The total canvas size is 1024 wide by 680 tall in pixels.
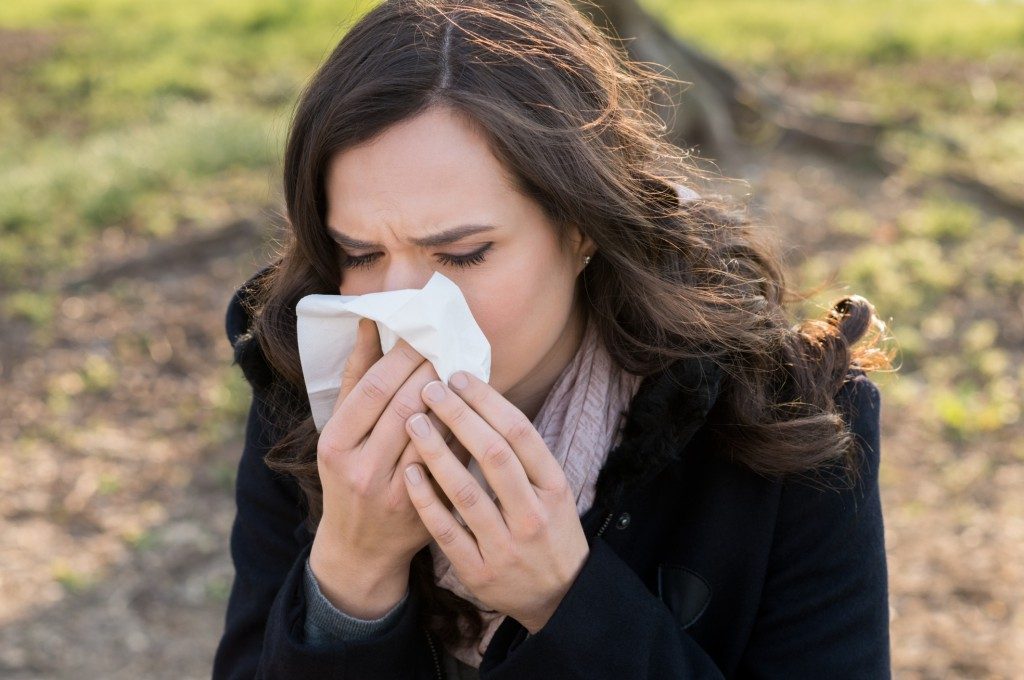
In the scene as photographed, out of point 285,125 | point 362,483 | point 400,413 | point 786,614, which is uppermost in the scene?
point 400,413

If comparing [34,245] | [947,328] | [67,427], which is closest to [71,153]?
[34,245]

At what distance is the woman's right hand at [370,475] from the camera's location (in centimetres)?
170

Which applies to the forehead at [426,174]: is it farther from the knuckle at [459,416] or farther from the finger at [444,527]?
the finger at [444,527]

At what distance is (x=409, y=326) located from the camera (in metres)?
1.68

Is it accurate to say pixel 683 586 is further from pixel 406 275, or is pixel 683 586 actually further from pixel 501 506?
pixel 406 275

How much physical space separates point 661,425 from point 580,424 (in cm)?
16

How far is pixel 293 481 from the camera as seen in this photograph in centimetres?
218

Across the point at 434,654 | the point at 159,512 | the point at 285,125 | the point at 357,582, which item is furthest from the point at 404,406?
the point at 285,125

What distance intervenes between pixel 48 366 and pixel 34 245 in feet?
5.09

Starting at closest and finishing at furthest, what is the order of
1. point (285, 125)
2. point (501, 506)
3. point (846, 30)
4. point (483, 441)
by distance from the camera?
point (483, 441)
point (501, 506)
point (285, 125)
point (846, 30)

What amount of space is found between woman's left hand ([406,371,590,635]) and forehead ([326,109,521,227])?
30 cm

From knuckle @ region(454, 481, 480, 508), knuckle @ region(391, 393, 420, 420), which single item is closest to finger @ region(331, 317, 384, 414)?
knuckle @ region(391, 393, 420, 420)

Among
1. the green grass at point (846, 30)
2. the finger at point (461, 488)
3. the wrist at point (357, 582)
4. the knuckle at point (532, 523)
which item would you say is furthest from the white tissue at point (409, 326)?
the green grass at point (846, 30)

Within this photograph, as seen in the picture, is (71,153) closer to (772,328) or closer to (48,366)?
(48,366)
